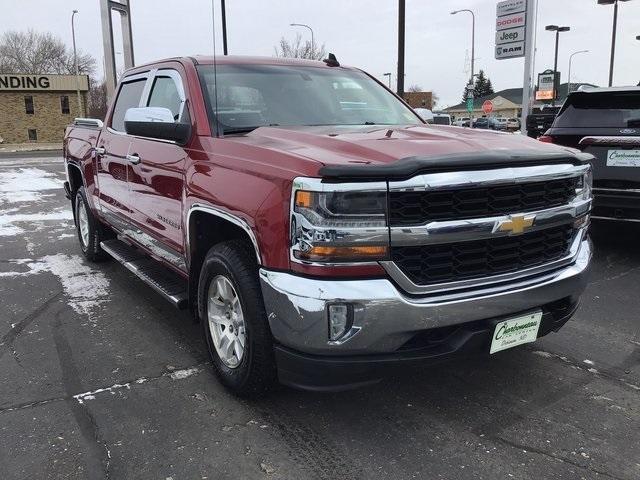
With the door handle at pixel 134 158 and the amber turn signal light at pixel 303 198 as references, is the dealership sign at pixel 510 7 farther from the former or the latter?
the amber turn signal light at pixel 303 198

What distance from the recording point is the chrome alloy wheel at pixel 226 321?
3186mm

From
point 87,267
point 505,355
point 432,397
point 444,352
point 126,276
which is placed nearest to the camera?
point 444,352

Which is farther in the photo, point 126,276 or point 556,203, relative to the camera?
point 126,276

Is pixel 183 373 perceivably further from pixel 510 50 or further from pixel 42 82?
pixel 42 82

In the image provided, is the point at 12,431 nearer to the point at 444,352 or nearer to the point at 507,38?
the point at 444,352

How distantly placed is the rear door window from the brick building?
152 ft

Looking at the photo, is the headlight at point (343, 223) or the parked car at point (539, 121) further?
the parked car at point (539, 121)

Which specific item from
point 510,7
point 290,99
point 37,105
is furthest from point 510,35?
point 37,105

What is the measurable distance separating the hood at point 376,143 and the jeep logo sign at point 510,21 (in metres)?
10.8

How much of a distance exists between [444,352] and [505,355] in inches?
53.9

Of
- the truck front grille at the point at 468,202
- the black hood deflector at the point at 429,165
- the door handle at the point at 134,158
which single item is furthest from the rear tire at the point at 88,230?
the truck front grille at the point at 468,202

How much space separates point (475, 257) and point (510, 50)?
12.1 metres

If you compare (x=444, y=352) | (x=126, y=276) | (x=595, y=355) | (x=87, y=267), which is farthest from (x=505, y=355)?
(x=87, y=267)

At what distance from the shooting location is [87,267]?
6.40m
